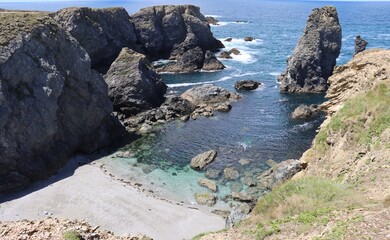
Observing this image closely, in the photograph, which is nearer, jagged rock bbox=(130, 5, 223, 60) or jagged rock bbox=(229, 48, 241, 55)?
jagged rock bbox=(130, 5, 223, 60)

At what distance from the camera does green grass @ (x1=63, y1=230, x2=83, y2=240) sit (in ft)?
62.1

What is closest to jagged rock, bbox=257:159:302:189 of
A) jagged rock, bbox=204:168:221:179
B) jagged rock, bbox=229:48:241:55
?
jagged rock, bbox=204:168:221:179

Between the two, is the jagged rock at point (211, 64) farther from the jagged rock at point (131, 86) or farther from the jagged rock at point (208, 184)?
the jagged rock at point (208, 184)

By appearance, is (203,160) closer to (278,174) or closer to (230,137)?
(230,137)

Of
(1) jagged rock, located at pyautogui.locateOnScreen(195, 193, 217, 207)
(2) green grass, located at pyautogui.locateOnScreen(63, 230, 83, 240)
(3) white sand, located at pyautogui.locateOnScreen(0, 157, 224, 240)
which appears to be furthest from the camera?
(1) jagged rock, located at pyautogui.locateOnScreen(195, 193, 217, 207)

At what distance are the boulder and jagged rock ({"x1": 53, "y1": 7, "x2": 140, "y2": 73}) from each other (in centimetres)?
3158

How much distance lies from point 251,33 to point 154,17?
54.1 metres

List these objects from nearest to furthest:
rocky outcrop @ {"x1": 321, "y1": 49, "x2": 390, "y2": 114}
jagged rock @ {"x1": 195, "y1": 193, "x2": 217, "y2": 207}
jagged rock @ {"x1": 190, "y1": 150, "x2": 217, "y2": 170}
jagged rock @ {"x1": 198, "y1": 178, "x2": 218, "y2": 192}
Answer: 1. rocky outcrop @ {"x1": 321, "y1": 49, "x2": 390, "y2": 114}
2. jagged rock @ {"x1": 195, "y1": 193, "x2": 217, "y2": 207}
3. jagged rock @ {"x1": 198, "y1": 178, "x2": 218, "y2": 192}
4. jagged rock @ {"x1": 190, "y1": 150, "x2": 217, "y2": 170}

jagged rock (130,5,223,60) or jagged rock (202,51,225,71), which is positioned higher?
jagged rock (130,5,223,60)

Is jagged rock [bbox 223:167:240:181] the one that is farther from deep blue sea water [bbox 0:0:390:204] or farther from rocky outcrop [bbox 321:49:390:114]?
rocky outcrop [bbox 321:49:390:114]

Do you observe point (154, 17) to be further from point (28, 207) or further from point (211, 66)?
point (28, 207)

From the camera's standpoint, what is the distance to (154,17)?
334ft

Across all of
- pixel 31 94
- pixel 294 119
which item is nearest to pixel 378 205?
pixel 31 94

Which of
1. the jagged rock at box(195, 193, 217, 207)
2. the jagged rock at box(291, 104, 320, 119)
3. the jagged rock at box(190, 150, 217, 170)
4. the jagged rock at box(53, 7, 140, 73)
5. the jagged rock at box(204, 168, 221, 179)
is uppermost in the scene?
the jagged rock at box(53, 7, 140, 73)
